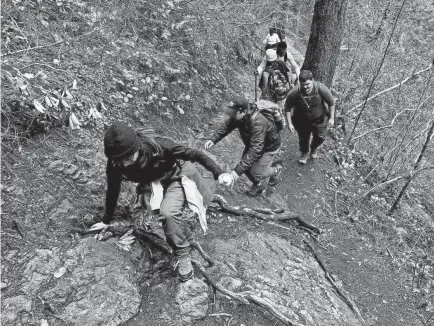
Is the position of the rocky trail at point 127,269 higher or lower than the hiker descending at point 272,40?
lower

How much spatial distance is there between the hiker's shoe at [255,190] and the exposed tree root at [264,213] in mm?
456

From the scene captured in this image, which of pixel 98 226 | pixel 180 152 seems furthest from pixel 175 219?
pixel 98 226

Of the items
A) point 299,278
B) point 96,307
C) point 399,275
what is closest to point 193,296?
point 96,307

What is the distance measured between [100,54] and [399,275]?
252 inches

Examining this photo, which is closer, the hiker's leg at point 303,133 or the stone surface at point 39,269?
the stone surface at point 39,269

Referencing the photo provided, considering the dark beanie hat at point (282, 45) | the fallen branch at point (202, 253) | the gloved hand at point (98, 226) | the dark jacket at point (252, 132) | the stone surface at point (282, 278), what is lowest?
the stone surface at point (282, 278)

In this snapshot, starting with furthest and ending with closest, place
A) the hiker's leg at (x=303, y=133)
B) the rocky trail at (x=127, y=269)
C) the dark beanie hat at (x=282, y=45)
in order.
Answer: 1. the dark beanie hat at (x=282, y=45)
2. the hiker's leg at (x=303, y=133)
3. the rocky trail at (x=127, y=269)

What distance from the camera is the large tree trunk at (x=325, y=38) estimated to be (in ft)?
27.7

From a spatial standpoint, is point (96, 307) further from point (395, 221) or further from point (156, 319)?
point (395, 221)

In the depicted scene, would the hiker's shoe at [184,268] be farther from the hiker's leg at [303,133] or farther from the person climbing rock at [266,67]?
the person climbing rock at [266,67]

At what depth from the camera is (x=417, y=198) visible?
966cm

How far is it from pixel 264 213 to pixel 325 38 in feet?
15.5

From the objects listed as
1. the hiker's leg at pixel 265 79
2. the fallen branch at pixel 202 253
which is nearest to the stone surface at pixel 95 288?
the fallen branch at pixel 202 253

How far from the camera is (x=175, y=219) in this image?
3.99 m
